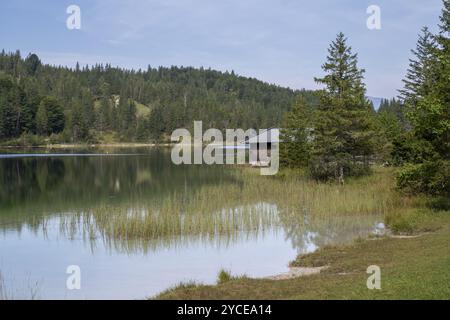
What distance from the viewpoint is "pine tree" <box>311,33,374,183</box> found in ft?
98.4

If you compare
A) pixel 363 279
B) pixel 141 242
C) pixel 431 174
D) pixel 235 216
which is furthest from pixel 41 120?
pixel 363 279

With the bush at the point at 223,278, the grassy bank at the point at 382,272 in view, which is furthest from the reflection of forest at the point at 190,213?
the bush at the point at 223,278

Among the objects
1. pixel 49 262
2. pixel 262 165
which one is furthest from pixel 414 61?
pixel 49 262

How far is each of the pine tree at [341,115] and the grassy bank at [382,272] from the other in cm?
1270

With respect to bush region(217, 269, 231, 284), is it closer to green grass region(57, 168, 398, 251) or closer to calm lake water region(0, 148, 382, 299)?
calm lake water region(0, 148, 382, 299)

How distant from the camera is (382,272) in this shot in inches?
404

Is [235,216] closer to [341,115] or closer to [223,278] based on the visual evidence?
[223,278]

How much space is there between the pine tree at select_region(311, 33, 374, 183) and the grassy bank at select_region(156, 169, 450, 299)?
41.7 feet

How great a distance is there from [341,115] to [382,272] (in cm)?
2104

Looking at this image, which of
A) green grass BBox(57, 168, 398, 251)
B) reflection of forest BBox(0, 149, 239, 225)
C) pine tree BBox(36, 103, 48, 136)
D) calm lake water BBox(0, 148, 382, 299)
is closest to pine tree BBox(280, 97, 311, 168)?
reflection of forest BBox(0, 149, 239, 225)

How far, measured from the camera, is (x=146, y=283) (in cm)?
1212
